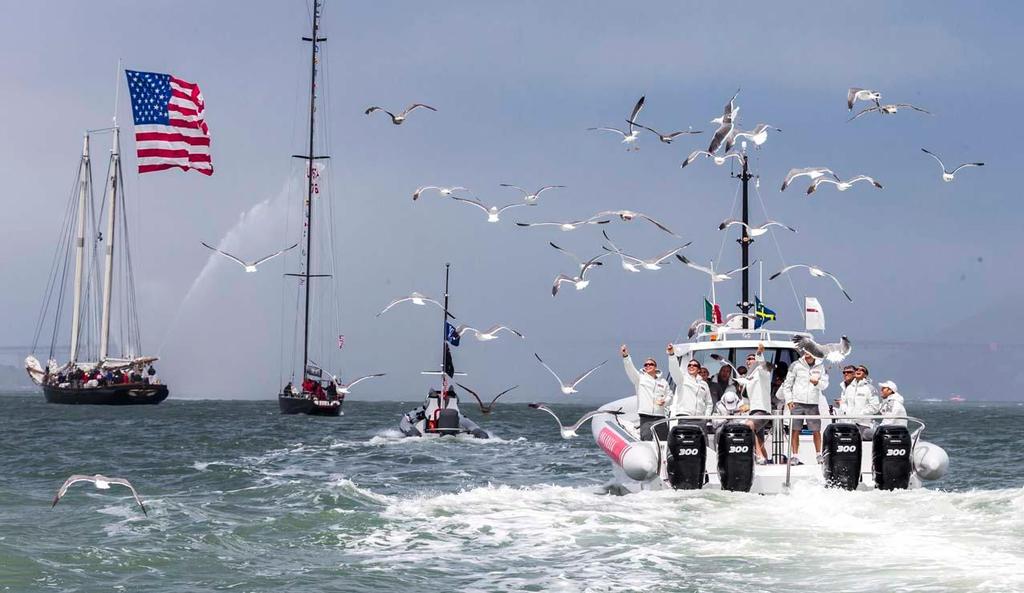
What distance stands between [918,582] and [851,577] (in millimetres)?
813

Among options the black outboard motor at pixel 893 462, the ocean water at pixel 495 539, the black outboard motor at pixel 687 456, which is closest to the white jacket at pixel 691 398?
the black outboard motor at pixel 687 456

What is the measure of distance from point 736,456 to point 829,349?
2.94 metres

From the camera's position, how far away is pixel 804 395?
20.9 metres

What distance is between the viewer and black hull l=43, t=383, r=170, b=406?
11138 cm

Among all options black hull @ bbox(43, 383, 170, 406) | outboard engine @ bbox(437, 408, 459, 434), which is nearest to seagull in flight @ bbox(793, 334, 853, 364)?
outboard engine @ bbox(437, 408, 459, 434)

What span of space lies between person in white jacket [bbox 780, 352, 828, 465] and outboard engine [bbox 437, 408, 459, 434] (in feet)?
83.9

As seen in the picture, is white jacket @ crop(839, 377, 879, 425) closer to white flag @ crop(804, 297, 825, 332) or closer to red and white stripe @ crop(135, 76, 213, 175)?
white flag @ crop(804, 297, 825, 332)

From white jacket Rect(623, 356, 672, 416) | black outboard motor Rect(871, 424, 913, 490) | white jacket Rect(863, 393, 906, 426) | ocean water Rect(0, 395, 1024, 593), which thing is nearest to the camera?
ocean water Rect(0, 395, 1024, 593)

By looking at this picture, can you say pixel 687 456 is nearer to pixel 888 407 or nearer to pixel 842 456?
pixel 842 456

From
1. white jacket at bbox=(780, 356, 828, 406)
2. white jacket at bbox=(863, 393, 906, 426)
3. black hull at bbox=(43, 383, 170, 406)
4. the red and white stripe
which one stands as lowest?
black hull at bbox=(43, 383, 170, 406)

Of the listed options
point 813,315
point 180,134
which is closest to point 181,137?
point 180,134

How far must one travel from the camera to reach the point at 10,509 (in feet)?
73.0

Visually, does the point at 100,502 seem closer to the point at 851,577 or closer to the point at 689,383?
the point at 689,383

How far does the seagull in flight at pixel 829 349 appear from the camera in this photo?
2070 cm
